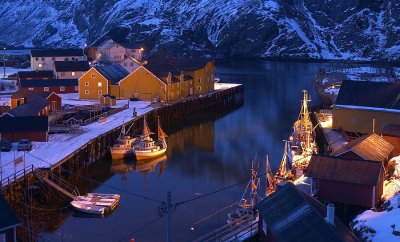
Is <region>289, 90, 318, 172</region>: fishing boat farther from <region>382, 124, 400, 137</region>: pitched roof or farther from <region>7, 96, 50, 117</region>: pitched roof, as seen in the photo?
<region>7, 96, 50, 117</region>: pitched roof

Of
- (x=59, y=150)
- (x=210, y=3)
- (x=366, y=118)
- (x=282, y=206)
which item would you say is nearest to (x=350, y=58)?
(x=210, y=3)

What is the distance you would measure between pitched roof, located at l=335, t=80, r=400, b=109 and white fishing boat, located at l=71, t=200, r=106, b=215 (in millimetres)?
17691

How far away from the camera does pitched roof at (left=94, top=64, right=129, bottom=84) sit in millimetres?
52700

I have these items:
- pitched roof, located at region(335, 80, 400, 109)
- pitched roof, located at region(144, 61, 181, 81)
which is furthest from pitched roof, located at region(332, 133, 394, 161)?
pitched roof, located at region(144, 61, 181, 81)

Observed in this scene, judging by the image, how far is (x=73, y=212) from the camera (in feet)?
78.7

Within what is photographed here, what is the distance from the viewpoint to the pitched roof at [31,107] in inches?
1396

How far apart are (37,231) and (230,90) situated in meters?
42.5

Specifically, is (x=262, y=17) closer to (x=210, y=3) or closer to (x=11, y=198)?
(x=210, y=3)

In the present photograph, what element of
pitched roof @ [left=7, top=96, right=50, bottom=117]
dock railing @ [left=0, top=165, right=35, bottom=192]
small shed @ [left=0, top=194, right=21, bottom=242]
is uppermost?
pitched roof @ [left=7, top=96, right=50, bottom=117]

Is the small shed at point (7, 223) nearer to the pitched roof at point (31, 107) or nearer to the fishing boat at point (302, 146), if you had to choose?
the fishing boat at point (302, 146)

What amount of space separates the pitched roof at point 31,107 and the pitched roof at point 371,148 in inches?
759

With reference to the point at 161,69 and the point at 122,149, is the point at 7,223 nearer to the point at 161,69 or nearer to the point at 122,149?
the point at 122,149

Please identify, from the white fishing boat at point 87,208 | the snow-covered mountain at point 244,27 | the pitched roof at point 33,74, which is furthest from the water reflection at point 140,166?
the snow-covered mountain at point 244,27

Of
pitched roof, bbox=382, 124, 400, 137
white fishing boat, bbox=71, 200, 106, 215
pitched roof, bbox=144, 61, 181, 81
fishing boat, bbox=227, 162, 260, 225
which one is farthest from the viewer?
pitched roof, bbox=144, 61, 181, 81
